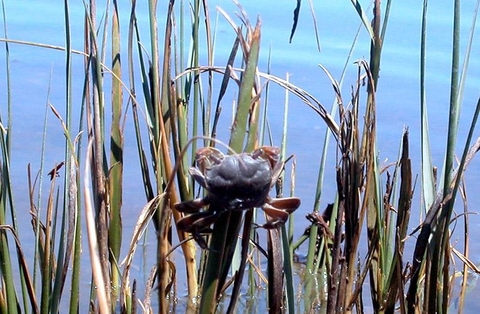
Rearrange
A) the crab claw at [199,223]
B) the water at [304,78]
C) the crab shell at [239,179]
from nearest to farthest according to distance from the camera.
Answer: the crab shell at [239,179] → the crab claw at [199,223] → the water at [304,78]

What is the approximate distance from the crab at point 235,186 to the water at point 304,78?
3.50 feet

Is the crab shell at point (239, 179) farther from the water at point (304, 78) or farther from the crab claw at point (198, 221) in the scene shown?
the water at point (304, 78)

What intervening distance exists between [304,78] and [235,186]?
8.79 ft

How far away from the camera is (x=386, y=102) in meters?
3.58

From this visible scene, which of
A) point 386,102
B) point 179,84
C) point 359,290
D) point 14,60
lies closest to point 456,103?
point 359,290

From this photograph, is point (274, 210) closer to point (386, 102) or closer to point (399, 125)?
point (399, 125)

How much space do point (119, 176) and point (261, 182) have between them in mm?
804

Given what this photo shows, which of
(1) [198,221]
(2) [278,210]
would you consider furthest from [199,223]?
(2) [278,210]

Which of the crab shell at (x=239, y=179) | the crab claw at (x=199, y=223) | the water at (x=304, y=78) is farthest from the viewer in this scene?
the water at (x=304, y=78)

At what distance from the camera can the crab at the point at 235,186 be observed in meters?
1.05

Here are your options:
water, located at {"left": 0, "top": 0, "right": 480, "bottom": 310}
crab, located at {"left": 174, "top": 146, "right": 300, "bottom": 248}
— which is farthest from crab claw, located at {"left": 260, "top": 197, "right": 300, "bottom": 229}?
water, located at {"left": 0, "top": 0, "right": 480, "bottom": 310}

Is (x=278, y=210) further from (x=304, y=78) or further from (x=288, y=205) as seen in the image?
(x=304, y=78)

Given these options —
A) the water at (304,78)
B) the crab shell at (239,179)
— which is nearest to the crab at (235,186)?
the crab shell at (239,179)

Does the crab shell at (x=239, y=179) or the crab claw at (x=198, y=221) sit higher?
the crab shell at (x=239, y=179)
